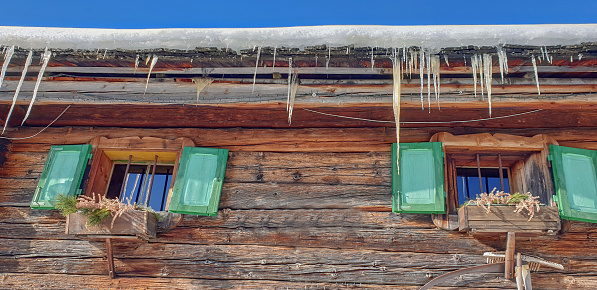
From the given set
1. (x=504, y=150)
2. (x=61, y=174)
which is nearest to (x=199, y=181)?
(x=61, y=174)

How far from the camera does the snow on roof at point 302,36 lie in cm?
423

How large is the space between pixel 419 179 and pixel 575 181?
4.98 ft

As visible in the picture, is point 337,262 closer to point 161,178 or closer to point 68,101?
point 161,178

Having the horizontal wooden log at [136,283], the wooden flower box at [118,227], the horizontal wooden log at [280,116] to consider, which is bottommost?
the horizontal wooden log at [136,283]

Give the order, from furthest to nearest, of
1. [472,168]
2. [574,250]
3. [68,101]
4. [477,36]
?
1. [472,168]
2. [68,101]
3. [574,250]
4. [477,36]

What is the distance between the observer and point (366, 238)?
502 cm

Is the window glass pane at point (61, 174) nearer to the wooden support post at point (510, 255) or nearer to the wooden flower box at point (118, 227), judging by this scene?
the wooden flower box at point (118, 227)

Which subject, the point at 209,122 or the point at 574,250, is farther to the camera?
the point at 209,122

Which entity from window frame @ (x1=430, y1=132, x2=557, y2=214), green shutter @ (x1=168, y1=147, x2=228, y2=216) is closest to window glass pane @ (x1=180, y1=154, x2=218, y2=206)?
green shutter @ (x1=168, y1=147, x2=228, y2=216)

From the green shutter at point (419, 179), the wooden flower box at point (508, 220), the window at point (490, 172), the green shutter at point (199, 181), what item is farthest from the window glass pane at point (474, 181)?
the green shutter at point (199, 181)

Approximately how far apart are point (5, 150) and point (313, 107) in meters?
3.55

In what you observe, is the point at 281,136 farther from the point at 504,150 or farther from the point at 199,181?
the point at 504,150

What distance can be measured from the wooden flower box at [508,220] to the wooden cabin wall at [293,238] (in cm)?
37

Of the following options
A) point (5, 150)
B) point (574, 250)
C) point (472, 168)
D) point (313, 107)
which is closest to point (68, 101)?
point (5, 150)
